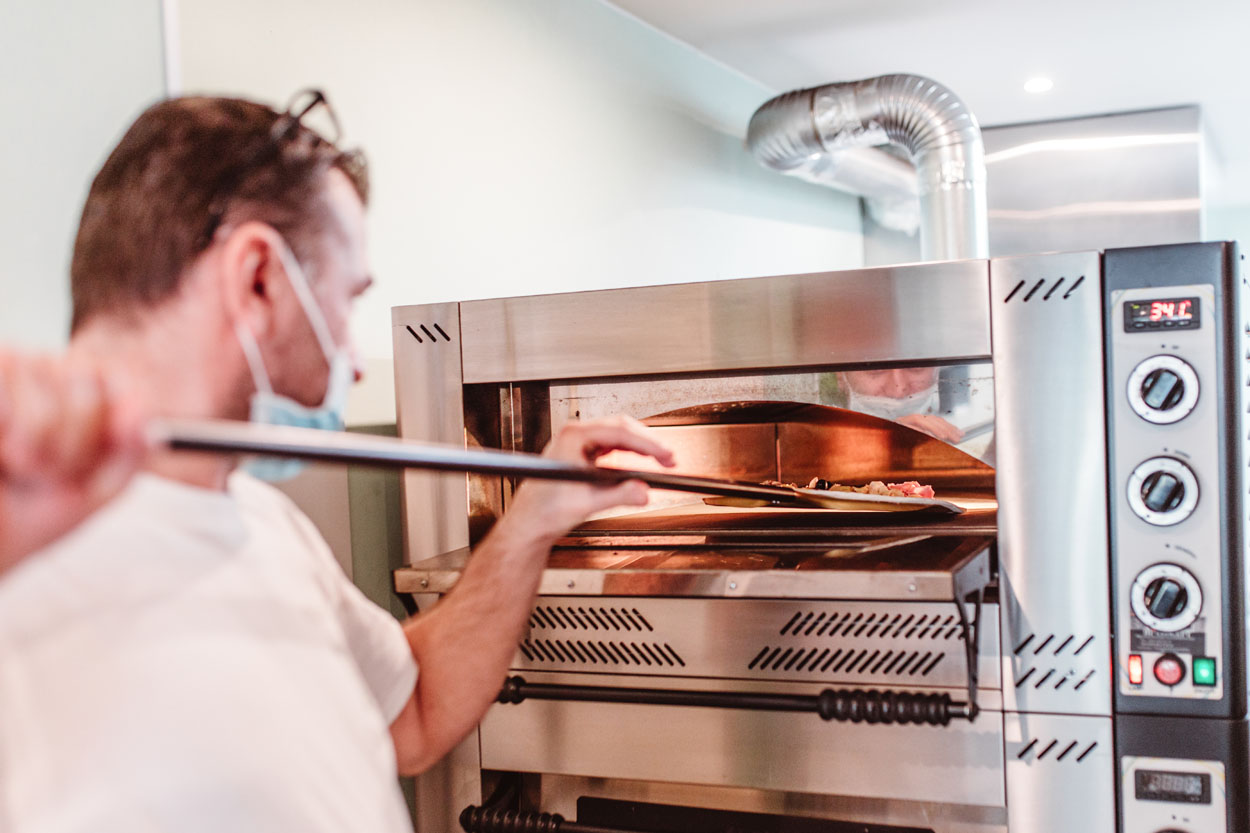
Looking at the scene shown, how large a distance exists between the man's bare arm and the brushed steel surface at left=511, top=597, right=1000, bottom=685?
0.14 metres

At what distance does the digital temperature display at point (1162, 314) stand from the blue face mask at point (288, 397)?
70 centimetres

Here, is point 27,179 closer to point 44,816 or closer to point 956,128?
point 44,816

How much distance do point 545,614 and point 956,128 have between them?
188 centimetres

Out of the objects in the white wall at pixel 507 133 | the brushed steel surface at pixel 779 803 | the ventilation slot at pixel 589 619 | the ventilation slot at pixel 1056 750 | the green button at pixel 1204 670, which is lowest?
the brushed steel surface at pixel 779 803

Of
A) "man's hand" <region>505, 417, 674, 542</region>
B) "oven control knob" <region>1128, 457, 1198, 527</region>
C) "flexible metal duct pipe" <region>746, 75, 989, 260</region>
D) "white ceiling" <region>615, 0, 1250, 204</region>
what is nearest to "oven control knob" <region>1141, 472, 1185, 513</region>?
"oven control knob" <region>1128, 457, 1198, 527</region>

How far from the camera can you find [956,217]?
258cm

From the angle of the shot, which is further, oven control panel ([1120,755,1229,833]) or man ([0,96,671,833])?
oven control panel ([1120,755,1229,833])

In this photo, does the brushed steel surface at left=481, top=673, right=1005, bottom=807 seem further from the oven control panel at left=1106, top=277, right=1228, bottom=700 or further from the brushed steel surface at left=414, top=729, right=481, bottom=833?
the oven control panel at left=1106, top=277, right=1228, bottom=700

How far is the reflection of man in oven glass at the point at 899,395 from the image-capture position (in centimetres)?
104

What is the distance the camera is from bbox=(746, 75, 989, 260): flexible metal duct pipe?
2.48m

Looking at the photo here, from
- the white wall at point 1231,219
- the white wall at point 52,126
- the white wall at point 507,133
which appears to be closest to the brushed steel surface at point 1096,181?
the white wall at point 507,133

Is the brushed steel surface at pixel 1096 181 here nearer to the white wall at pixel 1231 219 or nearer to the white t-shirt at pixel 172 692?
the white wall at pixel 1231 219

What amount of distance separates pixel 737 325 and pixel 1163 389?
0.40 meters

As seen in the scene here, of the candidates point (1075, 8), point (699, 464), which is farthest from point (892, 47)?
point (699, 464)
